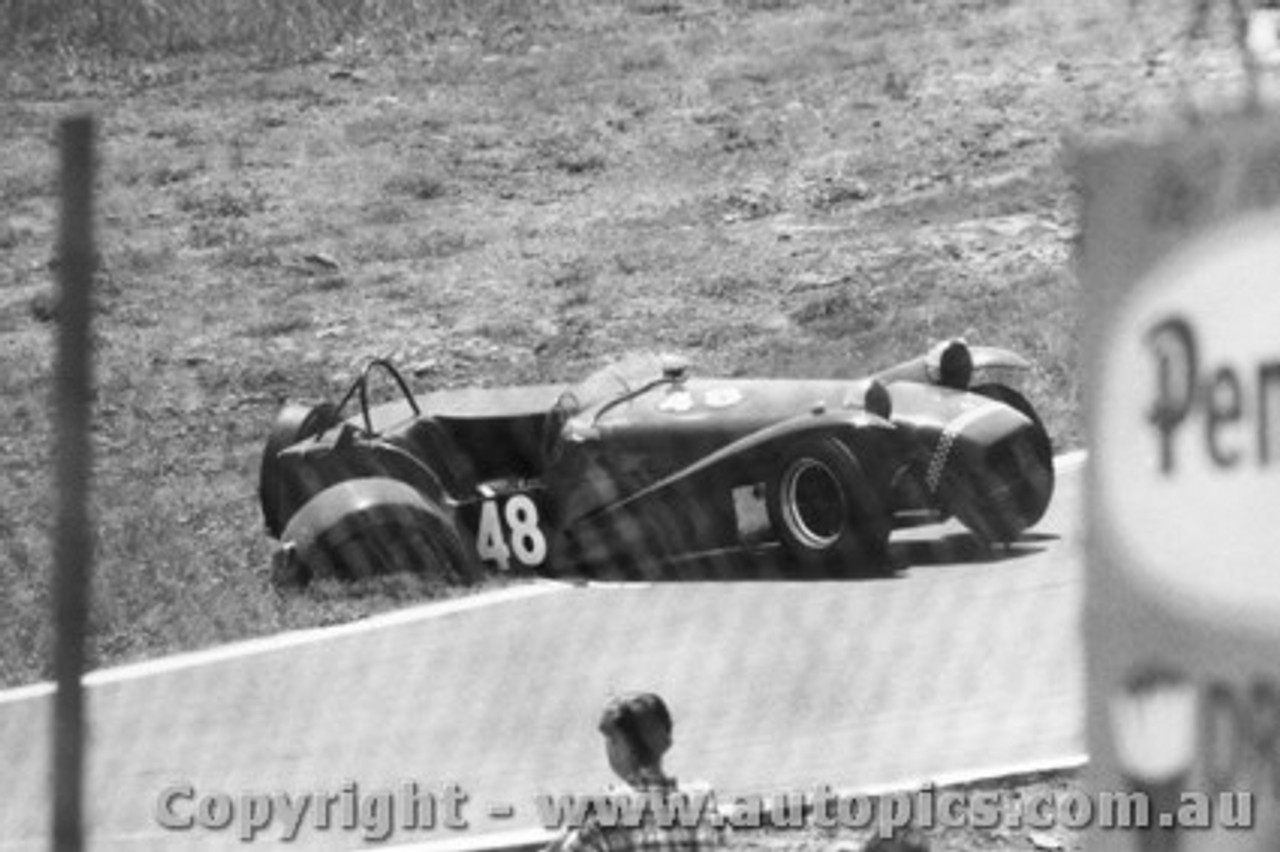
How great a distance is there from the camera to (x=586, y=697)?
8.88m

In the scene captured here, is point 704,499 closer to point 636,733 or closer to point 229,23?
point 636,733

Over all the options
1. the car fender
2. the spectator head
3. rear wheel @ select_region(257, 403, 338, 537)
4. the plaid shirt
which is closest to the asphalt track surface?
the car fender

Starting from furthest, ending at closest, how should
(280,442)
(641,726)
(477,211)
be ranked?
1. (477,211)
2. (280,442)
3. (641,726)

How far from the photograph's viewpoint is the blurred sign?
9.71ft

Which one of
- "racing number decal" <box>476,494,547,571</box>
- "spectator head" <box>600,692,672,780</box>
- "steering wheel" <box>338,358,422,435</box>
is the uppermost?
"spectator head" <box>600,692,672,780</box>

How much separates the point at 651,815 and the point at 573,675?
164 inches

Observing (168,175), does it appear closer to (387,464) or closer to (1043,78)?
(1043,78)

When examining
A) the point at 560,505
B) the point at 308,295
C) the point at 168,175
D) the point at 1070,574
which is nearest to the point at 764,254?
the point at 308,295

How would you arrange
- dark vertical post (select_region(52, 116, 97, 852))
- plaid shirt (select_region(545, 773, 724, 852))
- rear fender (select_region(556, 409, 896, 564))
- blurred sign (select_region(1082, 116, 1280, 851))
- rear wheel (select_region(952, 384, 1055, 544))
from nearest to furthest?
blurred sign (select_region(1082, 116, 1280, 851))
dark vertical post (select_region(52, 116, 97, 852))
plaid shirt (select_region(545, 773, 724, 852))
rear fender (select_region(556, 409, 896, 564))
rear wheel (select_region(952, 384, 1055, 544))

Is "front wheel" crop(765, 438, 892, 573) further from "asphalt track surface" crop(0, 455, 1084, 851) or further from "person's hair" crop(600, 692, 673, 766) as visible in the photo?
"person's hair" crop(600, 692, 673, 766)

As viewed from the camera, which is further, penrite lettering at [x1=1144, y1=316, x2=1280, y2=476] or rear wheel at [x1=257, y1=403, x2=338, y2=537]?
rear wheel at [x1=257, y1=403, x2=338, y2=537]

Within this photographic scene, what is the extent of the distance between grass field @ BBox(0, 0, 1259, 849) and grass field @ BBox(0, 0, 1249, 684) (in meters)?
0.03

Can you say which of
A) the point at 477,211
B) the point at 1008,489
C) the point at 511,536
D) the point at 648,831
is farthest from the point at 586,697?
the point at 477,211

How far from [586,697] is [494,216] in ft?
29.8
